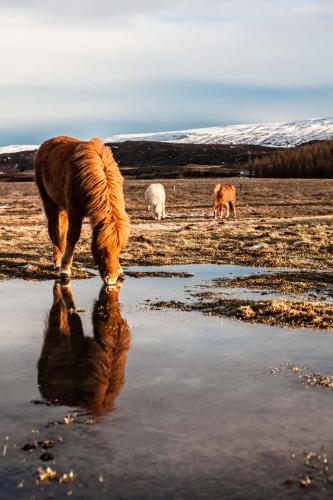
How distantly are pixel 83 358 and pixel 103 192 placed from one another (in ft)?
15.7

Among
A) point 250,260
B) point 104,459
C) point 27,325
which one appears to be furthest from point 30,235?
point 104,459

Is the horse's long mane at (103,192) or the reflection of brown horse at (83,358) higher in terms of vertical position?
the horse's long mane at (103,192)

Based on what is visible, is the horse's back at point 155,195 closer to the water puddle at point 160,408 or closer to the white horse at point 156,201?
the white horse at point 156,201

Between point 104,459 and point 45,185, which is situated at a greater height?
point 45,185

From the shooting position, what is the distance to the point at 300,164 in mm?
102312

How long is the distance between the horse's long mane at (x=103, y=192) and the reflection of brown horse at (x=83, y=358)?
54.4 inches

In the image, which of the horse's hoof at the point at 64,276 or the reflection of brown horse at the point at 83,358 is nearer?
the reflection of brown horse at the point at 83,358

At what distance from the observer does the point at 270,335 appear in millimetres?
8570

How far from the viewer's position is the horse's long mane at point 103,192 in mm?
10977

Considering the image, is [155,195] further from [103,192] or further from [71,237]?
[103,192]

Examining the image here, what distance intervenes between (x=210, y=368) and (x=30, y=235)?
18573mm

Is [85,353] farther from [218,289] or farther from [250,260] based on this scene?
[250,260]

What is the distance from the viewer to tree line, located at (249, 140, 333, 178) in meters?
100

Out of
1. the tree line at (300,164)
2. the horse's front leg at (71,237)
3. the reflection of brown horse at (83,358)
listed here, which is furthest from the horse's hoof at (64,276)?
the tree line at (300,164)
